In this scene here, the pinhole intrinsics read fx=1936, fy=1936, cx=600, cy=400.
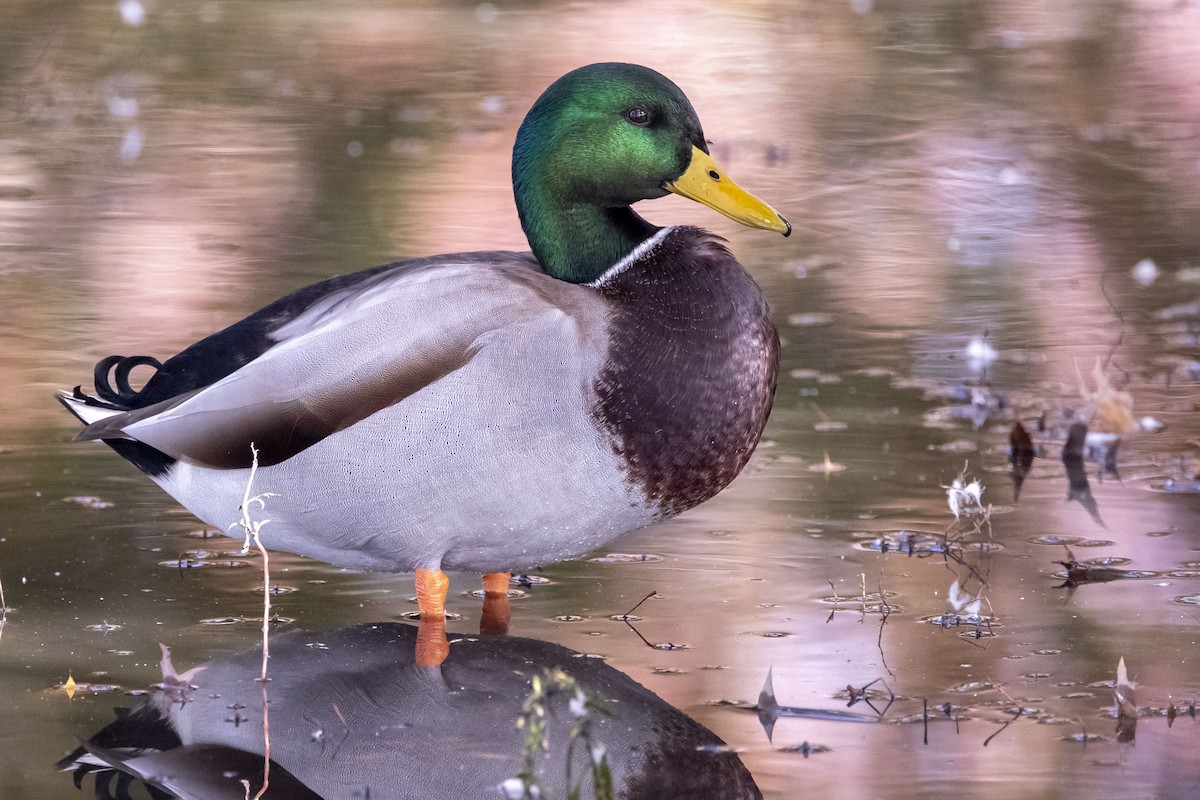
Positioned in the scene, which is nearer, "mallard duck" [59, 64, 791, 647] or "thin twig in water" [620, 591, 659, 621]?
"mallard duck" [59, 64, 791, 647]

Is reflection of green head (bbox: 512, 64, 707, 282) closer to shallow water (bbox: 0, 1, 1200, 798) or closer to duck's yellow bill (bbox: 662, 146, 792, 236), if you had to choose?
duck's yellow bill (bbox: 662, 146, 792, 236)

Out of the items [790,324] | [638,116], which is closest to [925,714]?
[638,116]

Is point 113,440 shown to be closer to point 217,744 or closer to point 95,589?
point 95,589

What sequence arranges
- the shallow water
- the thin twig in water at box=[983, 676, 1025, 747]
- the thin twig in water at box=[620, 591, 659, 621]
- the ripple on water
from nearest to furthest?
1. the thin twig in water at box=[983, 676, 1025, 747]
2. the shallow water
3. the thin twig in water at box=[620, 591, 659, 621]
4. the ripple on water

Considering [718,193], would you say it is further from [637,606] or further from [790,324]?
[790,324]

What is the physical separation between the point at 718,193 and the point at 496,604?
1.13 m

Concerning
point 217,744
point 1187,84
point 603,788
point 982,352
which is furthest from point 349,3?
point 603,788

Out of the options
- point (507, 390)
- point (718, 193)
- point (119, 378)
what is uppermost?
point (718, 193)

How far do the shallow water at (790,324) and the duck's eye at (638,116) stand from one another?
1.10 m

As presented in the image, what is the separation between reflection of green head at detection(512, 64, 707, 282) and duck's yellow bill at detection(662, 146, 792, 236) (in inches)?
1.2

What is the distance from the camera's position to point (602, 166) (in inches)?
181

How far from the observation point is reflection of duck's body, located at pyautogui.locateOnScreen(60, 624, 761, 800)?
3461 millimetres

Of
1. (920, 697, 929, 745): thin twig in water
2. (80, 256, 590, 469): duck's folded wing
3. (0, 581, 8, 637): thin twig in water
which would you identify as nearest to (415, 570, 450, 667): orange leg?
(80, 256, 590, 469): duck's folded wing

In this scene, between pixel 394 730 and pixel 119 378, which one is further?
pixel 119 378
